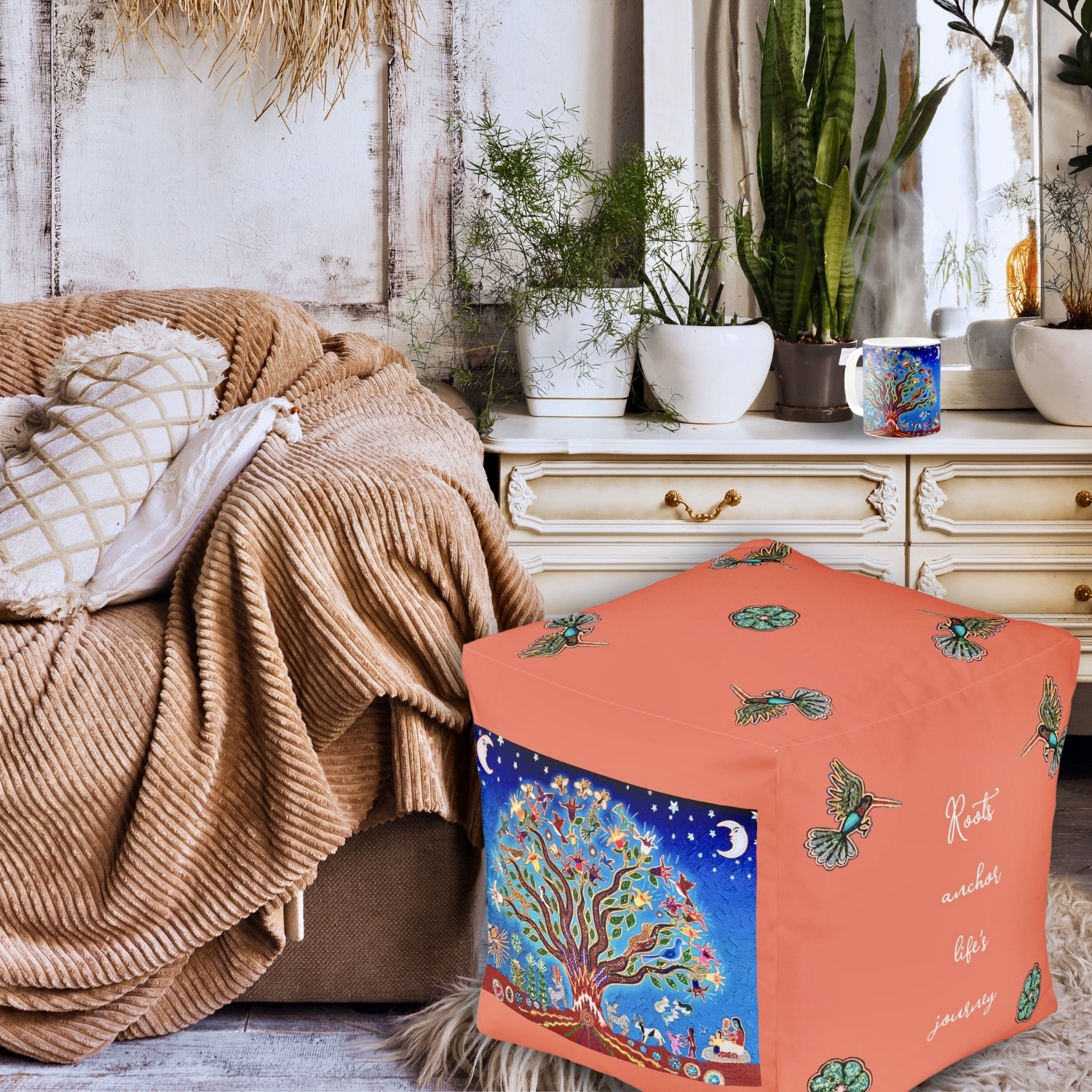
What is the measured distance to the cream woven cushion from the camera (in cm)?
132

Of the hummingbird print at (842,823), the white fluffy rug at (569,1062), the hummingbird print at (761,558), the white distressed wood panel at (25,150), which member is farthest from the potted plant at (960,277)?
the white distressed wood panel at (25,150)

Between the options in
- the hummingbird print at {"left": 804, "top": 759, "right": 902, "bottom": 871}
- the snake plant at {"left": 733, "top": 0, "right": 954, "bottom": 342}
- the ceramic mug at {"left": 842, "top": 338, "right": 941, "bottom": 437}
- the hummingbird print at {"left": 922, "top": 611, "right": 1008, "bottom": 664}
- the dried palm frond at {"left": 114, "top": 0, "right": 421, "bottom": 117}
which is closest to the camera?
the hummingbird print at {"left": 804, "top": 759, "right": 902, "bottom": 871}

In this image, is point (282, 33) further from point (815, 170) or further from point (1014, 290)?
point (1014, 290)

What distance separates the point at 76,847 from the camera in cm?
119

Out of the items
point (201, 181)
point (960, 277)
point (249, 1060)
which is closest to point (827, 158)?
point (960, 277)

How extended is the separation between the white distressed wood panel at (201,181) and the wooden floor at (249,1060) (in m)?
1.28

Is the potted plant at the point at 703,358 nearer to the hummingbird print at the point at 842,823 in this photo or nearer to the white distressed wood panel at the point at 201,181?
the white distressed wood panel at the point at 201,181

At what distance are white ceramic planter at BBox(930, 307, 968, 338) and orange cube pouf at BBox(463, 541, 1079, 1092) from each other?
885mm

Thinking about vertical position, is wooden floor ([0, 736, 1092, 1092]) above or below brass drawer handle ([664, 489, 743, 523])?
below

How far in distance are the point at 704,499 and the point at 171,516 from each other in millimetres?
808

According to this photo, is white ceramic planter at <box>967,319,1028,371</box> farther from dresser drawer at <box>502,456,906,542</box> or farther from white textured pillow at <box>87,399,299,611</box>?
white textured pillow at <box>87,399,299,611</box>

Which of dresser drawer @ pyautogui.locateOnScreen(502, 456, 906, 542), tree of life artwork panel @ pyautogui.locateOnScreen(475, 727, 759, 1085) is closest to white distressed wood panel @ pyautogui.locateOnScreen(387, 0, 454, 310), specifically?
dresser drawer @ pyautogui.locateOnScreen(502, 456, 906, 542)

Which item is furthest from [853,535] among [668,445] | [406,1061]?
[406,1061]

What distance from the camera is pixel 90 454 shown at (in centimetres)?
138
